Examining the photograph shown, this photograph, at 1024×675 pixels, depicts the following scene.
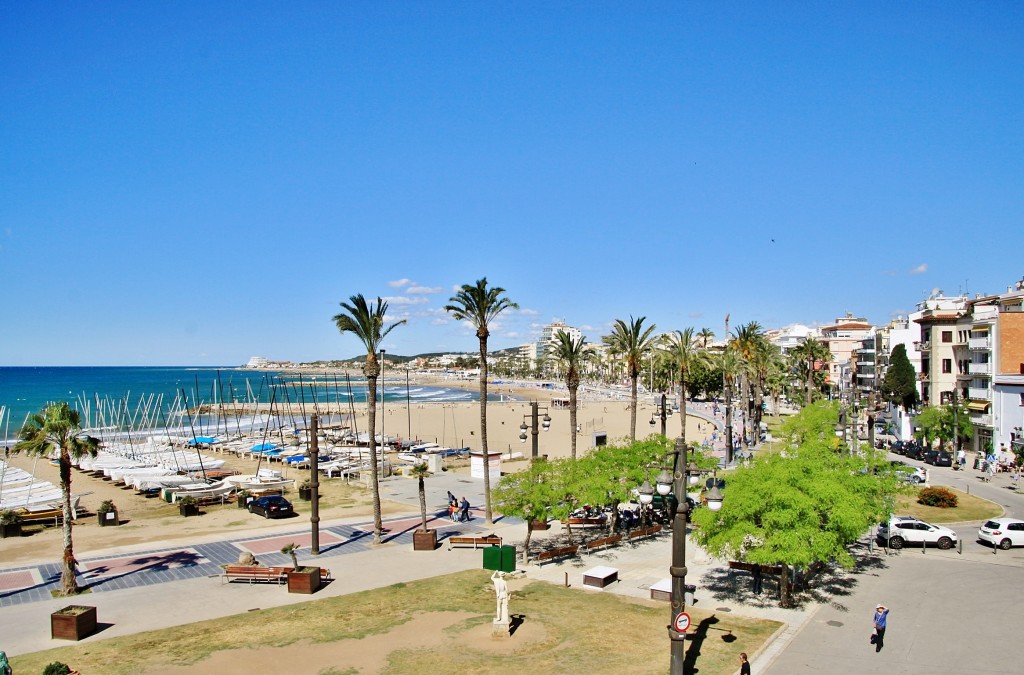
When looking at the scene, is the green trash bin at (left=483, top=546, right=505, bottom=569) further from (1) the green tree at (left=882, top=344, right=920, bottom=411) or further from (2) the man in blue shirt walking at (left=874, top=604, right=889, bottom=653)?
(1) the green tree at (left=882, top=344, right=920, bottom=411)

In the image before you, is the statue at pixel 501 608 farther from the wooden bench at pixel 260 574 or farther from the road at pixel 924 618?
the wooden bench at pixel 260 574

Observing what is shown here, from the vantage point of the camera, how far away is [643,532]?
30797 mm

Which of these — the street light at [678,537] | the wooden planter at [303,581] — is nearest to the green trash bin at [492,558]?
the wooden planter at [303,581]

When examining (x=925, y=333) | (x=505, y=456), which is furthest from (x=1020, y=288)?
(x=505, y=456)

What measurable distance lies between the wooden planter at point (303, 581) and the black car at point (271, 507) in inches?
573

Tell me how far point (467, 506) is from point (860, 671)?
72.0 feet

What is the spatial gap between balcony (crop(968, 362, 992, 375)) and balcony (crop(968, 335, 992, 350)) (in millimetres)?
1449

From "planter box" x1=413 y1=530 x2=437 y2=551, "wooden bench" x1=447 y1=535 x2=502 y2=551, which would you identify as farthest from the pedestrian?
"planter box" x1=413 y1=530 x2=437 y2=551

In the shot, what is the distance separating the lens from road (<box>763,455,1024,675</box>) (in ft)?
53.3

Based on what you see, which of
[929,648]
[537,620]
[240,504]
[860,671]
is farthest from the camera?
[240,504]

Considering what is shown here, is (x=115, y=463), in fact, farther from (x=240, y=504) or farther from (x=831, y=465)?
(x=831, y=465)

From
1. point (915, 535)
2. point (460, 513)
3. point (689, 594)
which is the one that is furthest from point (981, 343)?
point (689, 594)

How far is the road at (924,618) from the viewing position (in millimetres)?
16250

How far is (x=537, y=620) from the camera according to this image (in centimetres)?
1981
